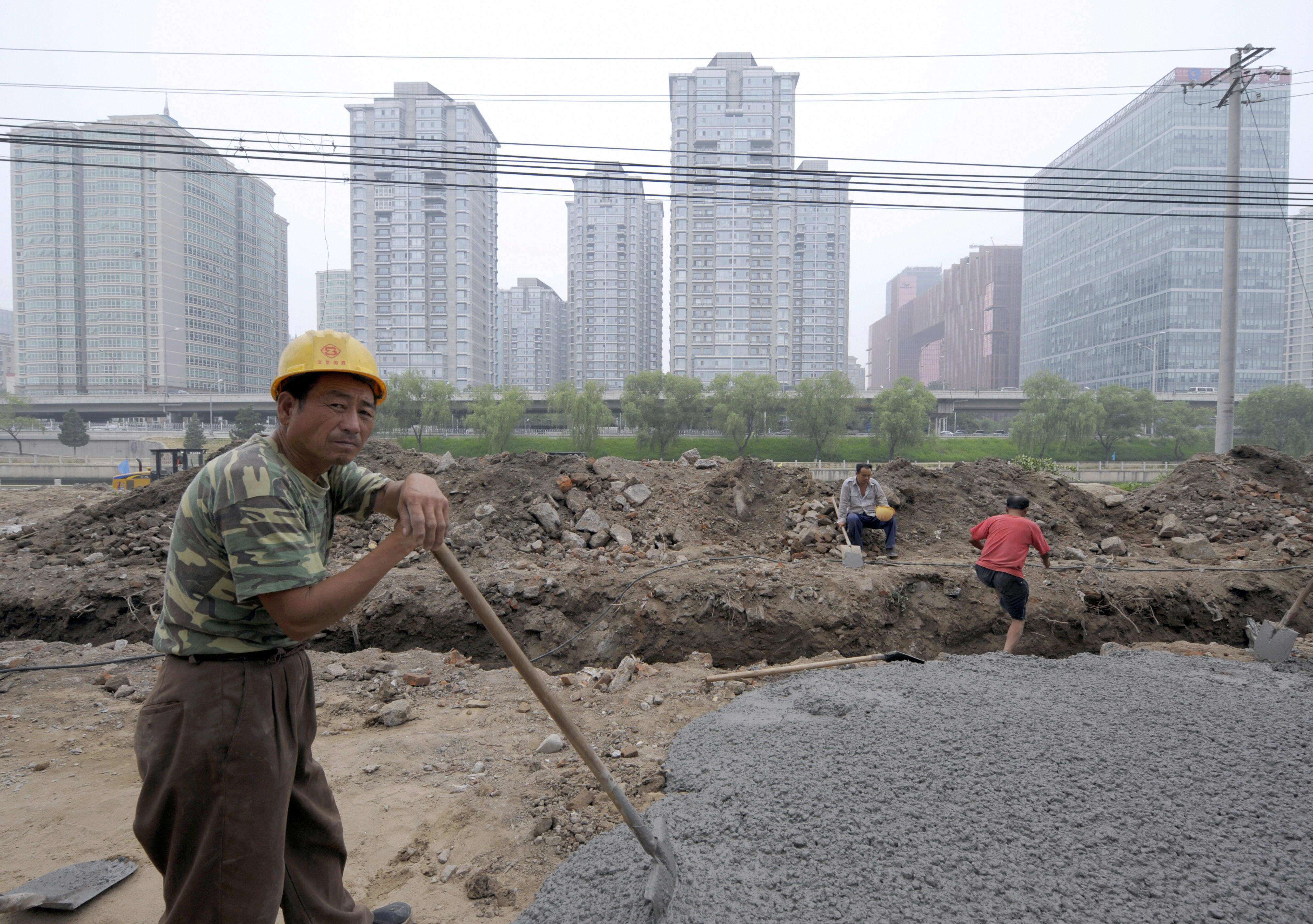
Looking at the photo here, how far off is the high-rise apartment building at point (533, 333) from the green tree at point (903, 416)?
63.7 m

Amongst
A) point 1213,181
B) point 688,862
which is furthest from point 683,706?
point 1213,181

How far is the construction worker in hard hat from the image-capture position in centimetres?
135

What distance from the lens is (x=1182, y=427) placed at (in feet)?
104

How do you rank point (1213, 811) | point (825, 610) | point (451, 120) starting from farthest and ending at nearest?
point (451, 120) → point (825, 610) → point (1213, 811)

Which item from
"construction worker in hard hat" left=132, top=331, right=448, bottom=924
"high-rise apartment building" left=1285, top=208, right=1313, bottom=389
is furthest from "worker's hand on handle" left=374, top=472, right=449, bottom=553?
"high-rise apartment building" left=1285, top=208, right=1313, bottom=389

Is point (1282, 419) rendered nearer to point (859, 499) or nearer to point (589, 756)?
point (859, 499)

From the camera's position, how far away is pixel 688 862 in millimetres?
2281

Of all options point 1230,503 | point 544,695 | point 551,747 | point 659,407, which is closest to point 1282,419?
point 1230,503

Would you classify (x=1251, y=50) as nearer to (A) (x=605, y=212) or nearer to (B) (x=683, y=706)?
A: (B) (x=683, y=706)

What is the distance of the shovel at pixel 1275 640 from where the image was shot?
4996 millimetres

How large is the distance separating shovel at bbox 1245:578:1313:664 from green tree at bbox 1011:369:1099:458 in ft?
94.5

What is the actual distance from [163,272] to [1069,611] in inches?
2657

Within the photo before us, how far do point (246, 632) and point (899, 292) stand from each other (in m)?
167

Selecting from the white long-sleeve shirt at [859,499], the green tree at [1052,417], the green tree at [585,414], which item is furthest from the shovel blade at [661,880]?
the green tree at [1052,417]
